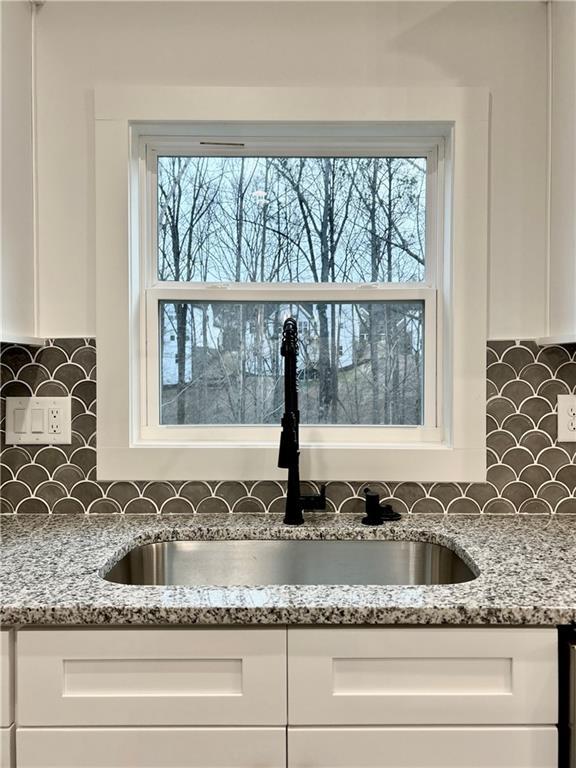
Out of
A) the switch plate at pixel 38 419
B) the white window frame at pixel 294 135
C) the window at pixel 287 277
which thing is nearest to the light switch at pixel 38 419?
the switch plate at pixel 38 419

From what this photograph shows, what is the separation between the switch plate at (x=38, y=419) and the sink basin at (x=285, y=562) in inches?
17.3

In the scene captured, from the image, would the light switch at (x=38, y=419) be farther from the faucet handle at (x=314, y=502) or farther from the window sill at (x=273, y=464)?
the faucet handle at (x=314, y=502)

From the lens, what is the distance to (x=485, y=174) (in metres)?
1.58

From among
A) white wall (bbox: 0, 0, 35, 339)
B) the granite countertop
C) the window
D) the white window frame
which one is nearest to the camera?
the granite countertop

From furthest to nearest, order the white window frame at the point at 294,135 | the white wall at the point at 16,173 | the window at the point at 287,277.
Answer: the window at the point at 287,277 < the white window frame at the point at 294,135 < the white wall at the point at 16,173

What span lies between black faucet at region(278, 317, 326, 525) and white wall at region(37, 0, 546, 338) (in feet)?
1.88

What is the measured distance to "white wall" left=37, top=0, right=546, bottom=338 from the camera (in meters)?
1.58

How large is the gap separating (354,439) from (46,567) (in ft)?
2.88
